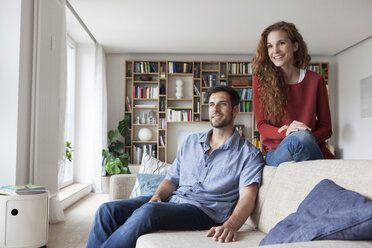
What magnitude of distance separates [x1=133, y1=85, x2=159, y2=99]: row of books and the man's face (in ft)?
16.7

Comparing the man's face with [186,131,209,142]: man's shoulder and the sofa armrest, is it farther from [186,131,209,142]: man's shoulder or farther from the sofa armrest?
the sofa armrest

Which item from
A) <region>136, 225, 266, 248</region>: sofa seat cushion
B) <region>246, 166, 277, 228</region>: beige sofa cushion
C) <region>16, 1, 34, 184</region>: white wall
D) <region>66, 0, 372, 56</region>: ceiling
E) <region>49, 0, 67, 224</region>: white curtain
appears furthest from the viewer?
<region>66, 0, 372, 56</region>: ceiling

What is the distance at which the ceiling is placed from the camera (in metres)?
4.66

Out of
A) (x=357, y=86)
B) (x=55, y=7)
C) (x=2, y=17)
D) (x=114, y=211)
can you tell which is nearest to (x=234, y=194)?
(x=114, y=211)

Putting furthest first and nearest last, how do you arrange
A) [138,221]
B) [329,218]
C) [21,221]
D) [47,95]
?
[47,95], [21,221], [138,221], [329,218]

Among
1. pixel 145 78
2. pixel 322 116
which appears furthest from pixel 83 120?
pixel 322 116

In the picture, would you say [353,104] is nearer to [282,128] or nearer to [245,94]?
[245,94]

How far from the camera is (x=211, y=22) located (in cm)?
535

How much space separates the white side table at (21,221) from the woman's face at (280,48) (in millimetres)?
1905

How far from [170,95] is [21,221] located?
508 cm

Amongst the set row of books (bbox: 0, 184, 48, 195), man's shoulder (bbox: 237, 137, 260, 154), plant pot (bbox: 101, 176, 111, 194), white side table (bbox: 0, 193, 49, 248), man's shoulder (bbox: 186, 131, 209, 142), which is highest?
man's shoulder (bbox: 186, 131, 209, 142)

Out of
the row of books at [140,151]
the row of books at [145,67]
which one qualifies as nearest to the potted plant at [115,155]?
the row of books at [140,151]

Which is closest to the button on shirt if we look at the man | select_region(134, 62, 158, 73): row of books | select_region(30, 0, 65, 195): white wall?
the man

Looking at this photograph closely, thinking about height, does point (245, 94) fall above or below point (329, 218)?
above
